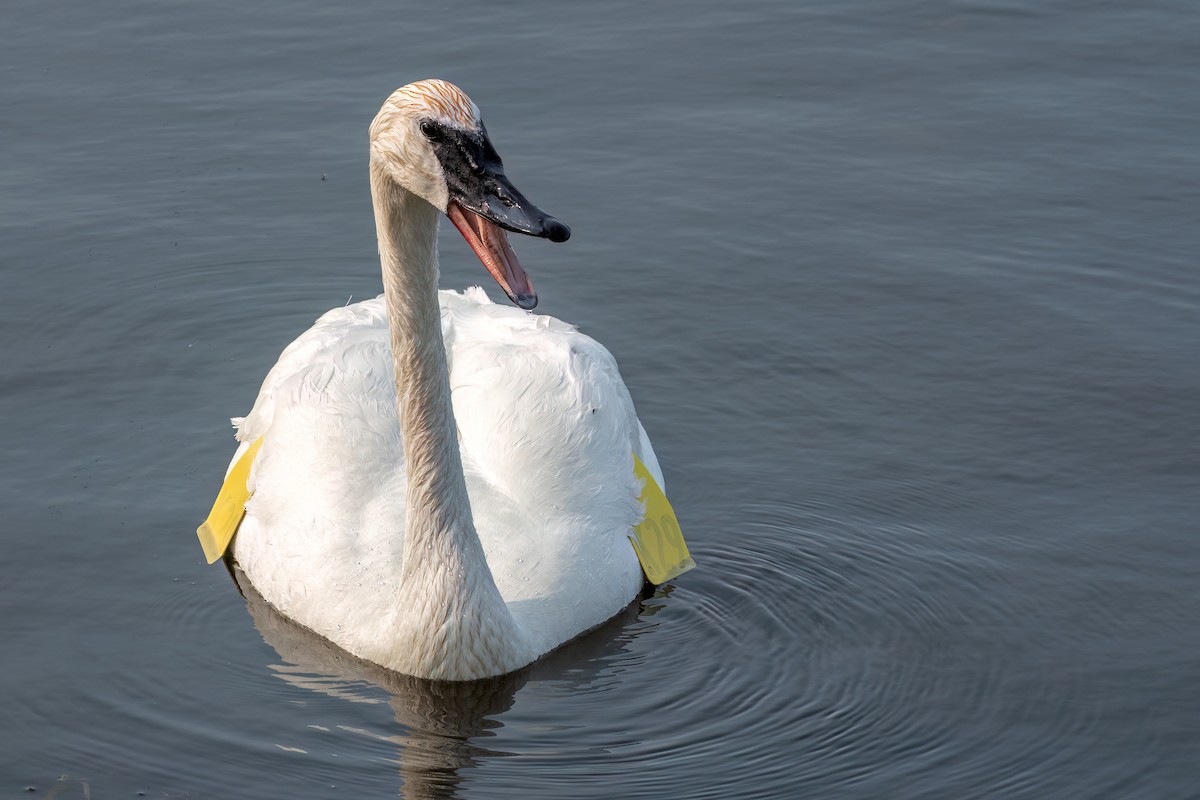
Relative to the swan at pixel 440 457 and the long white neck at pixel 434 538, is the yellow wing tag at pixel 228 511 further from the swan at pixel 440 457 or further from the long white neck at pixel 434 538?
the long white neck at pixel 434 538

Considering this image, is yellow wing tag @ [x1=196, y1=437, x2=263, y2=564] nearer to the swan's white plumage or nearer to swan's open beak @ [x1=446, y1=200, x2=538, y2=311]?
the swan's white plumage

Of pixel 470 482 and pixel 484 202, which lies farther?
pixel 470 482

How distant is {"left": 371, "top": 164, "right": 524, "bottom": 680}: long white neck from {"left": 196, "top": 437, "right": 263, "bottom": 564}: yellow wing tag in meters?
1.38

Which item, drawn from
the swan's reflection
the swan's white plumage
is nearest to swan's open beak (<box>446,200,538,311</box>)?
the swan's white plumage

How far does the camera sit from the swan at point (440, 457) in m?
7.21

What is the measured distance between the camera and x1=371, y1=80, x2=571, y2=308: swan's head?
704cm

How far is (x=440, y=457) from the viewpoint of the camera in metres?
8.06

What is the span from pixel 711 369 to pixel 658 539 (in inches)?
88.6

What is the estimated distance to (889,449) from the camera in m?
10.4

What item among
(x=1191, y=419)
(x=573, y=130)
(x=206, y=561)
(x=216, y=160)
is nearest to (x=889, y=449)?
(x=1191, y=419)

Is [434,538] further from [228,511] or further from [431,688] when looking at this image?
[228,511]

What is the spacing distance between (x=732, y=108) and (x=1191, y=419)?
5.10 meters

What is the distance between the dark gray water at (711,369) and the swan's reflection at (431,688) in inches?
0.9

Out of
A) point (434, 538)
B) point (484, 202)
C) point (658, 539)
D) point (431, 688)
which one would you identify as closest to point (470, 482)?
point (434, 538)
